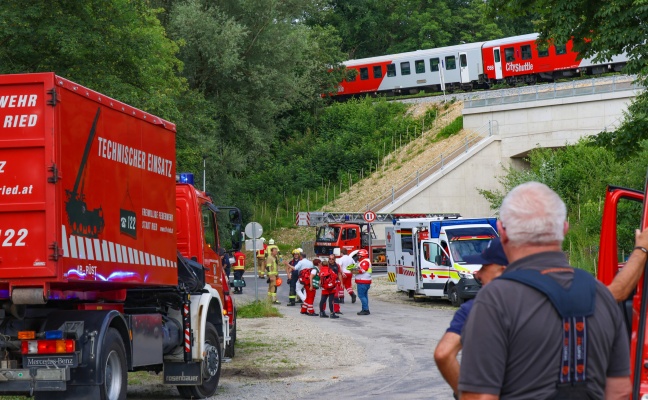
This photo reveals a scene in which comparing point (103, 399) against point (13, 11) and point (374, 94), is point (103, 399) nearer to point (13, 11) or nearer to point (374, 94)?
point (13, 11)

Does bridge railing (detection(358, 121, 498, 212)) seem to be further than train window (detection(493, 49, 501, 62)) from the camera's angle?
No

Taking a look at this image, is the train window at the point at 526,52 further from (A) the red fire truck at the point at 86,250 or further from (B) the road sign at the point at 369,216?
(A) the red fire truck at the point at 86,250

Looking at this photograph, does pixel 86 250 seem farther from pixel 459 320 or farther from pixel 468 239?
pixel 468 239

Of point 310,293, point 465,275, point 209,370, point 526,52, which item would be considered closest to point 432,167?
point 526,52

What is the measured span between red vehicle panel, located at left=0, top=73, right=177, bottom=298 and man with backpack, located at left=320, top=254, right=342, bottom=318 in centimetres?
1545

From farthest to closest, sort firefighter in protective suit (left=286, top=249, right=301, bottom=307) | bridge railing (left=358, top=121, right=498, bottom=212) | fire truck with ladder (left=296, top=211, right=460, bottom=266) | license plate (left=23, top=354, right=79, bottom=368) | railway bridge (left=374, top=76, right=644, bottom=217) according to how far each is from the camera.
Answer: bridge railing (left=358, top=121, right=498, bottom=212)
railway bridge (left=374, top=76, right=644, bottom=217)
fire truck with ladder (left=296, top=211, right=460, bottom=266)
firefighter in protective suit (left=286, top=249, right=301, bottom=307)
license plate (left=23, top=354, right=79, bottom=368)

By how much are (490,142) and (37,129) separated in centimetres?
4954

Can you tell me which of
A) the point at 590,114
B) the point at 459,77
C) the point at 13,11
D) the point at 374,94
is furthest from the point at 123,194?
the point at 374,94

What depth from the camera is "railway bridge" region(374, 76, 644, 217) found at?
54.8m

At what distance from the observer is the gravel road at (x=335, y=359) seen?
14375 mm

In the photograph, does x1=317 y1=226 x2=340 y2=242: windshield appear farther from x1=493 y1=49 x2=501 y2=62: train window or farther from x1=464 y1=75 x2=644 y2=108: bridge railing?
x1=493 y1=49 x2=501 y2=62: train window

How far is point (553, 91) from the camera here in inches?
2203

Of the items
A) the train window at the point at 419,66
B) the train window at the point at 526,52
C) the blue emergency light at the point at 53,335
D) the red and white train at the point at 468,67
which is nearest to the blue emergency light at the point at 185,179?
the blue emergency light at the point at 53,335

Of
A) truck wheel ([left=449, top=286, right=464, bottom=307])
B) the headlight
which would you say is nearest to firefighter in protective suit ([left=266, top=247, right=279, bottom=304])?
truck wheel ([left=449, top=286, right=464, bottom=307])
